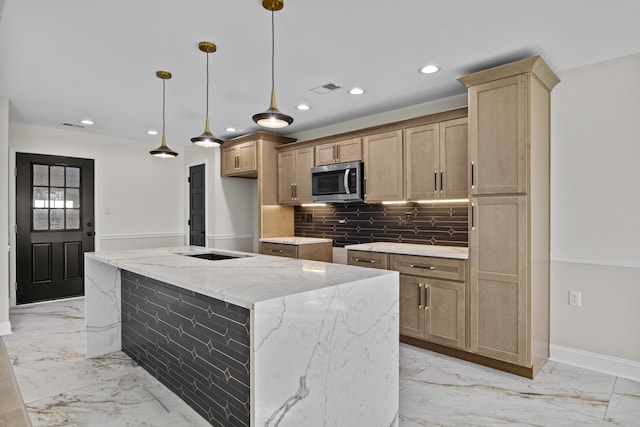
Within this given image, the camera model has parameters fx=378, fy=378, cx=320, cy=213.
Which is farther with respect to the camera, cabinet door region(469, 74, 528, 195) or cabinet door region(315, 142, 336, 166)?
cabinet door region(315, 142, 336, 166)

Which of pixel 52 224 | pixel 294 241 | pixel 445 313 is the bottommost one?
pixel 445 313

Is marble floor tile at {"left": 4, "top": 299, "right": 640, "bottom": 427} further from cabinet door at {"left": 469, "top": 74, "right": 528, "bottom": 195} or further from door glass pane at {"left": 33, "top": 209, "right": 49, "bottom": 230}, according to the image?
door glass pane at {"left": 33, "top": 209, "right": 49, "bottom": 230}

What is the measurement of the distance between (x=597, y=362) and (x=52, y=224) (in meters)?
6.25

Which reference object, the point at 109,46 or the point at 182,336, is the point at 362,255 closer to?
the point at 182,336

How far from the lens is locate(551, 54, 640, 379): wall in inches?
108

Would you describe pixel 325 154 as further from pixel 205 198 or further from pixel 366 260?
pixel 205 198

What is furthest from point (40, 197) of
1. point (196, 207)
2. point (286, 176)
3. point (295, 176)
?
point (295, 176)

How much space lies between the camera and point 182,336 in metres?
2.44

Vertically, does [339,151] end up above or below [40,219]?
above

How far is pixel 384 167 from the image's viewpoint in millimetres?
3953

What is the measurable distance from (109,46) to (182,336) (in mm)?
2057

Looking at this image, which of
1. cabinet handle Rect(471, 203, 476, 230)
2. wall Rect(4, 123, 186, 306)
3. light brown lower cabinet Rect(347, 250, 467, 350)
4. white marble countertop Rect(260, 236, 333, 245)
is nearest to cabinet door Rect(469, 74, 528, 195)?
cabinet handle Rect(471, 203, 476, 230)

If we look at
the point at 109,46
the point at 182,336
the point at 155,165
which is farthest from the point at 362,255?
the point at 155,165

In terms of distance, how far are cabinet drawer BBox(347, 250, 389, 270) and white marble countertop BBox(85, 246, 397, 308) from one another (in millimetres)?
1285
